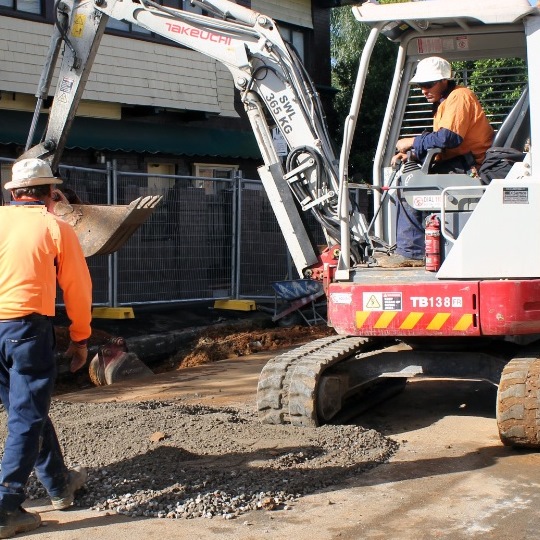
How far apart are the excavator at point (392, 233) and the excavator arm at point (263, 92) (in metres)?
0.02

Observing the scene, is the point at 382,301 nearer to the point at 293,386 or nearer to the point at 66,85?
the point at 293,386

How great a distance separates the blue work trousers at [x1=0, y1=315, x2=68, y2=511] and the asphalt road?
36cm

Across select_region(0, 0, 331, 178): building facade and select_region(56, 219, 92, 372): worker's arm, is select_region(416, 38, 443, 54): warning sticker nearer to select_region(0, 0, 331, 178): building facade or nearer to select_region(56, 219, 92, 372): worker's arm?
select_region(56, 219, 92, 372): worker's arm

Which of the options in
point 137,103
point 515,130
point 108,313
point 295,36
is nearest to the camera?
point 515,130

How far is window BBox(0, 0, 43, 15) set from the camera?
52.4 ft

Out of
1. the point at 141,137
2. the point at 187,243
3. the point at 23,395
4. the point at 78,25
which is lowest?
the point at 23,395

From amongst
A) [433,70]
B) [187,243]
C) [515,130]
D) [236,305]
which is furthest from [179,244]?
[515,130]

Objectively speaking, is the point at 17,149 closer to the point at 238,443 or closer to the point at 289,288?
the point at 289,288

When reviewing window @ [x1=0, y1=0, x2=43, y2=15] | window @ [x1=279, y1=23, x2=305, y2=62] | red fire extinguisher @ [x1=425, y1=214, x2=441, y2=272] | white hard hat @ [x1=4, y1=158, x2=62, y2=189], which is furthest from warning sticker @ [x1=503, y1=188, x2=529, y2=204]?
window @ [x1=279, y1=23, x2=305, y2=62]

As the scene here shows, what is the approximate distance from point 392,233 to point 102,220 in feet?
10.9

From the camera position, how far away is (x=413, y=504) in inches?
222

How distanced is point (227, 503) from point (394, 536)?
100cm

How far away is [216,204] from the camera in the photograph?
14.7 meters

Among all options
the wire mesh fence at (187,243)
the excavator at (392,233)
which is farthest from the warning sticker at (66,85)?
the wire mesh fence at (187,243)
